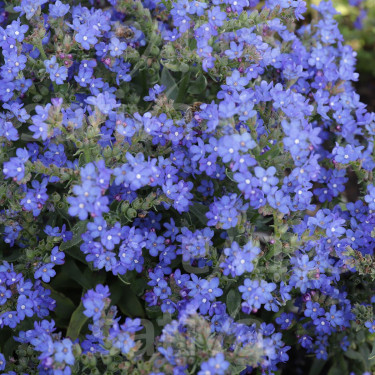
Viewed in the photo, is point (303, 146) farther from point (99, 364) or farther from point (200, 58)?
point (99, 364)

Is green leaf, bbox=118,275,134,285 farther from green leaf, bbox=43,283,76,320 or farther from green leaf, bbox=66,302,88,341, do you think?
green leaf, bbox=43,283,76,320

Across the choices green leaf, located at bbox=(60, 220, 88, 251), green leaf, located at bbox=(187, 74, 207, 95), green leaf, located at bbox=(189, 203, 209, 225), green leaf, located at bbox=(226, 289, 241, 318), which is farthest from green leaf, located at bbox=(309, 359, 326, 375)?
green leaf, located at bbox=(187, 74, 207, 95)

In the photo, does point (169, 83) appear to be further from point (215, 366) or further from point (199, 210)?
point (215, 366)

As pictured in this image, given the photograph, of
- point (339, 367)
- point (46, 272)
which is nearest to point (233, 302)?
point (46, 272)

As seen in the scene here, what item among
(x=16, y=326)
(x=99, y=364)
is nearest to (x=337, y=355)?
(x=99, y=364)

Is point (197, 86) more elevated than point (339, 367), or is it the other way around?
point (197, 86)

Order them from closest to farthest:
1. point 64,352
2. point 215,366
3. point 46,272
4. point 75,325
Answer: point 215,366
point 64,352
point 46,272
point 75,325
